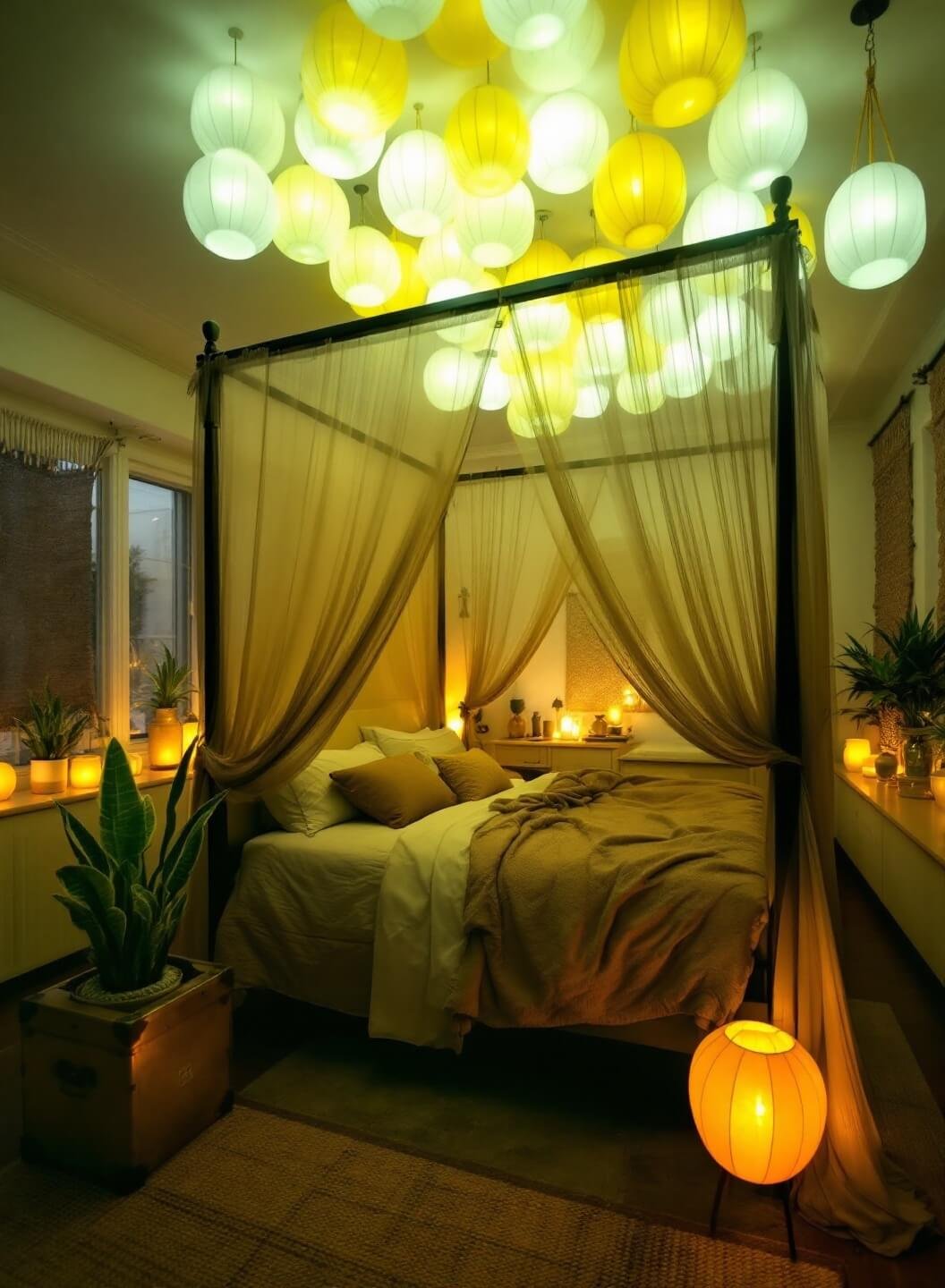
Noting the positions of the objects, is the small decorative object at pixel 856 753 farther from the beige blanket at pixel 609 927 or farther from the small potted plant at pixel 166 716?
the small potted plant at pixel 166 716

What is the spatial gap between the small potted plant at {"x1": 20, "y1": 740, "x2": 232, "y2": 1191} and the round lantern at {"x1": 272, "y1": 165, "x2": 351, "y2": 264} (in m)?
1.62

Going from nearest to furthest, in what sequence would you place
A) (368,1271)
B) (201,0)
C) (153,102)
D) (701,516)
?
1. (368,1271)
2. (201,0)
3. (701,516)
4. (153,102)

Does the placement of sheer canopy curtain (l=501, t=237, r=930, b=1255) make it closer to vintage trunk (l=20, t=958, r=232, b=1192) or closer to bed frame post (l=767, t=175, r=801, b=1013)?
bed frame post (l=767, t=175, r=801, b=1013)

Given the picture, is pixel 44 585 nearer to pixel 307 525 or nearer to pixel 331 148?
pixel 307 525

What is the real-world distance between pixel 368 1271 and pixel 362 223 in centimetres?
324

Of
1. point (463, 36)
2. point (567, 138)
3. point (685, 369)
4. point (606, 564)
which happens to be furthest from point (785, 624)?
point (463, 36)

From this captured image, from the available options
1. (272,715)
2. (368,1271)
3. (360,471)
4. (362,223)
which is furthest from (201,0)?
(368,1271)

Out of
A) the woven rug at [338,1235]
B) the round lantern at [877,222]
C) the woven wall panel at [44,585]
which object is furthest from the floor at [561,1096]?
the round lantern at [877,222]

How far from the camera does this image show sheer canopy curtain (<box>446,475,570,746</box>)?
13.7ft

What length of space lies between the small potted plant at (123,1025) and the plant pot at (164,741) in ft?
5.54

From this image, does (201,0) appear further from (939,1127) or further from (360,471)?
(939,1127)

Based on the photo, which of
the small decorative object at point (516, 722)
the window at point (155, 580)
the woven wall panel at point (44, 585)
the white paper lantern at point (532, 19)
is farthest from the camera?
the small decorative object at point (516, 722)

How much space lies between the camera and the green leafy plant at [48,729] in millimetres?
3189

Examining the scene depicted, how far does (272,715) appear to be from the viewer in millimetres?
2510
